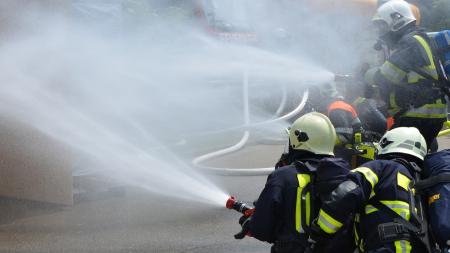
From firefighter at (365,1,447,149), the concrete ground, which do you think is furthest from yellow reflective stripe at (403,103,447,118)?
the concrete ground

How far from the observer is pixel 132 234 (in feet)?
20.3

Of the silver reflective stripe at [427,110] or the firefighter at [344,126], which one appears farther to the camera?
the firefighter at [344,126]

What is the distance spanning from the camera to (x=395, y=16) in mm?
5555

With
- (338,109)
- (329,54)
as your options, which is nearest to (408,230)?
(338,109)

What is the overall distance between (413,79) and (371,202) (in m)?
2.28

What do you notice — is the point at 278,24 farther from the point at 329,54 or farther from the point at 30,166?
the point at 30,166

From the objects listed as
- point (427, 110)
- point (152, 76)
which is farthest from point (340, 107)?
point (152, 76)

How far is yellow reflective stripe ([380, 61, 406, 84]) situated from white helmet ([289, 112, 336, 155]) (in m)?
1.67

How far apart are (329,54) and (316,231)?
9.13m

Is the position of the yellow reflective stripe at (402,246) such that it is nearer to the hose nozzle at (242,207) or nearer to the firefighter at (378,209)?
the firefighter at (378,209)

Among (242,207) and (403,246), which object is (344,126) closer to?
(242,207)

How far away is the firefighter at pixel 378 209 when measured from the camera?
316 cm

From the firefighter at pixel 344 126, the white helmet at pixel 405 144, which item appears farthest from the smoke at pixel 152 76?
the white helmet at pixel 405 144

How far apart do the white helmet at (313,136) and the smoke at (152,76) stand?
216 cm
